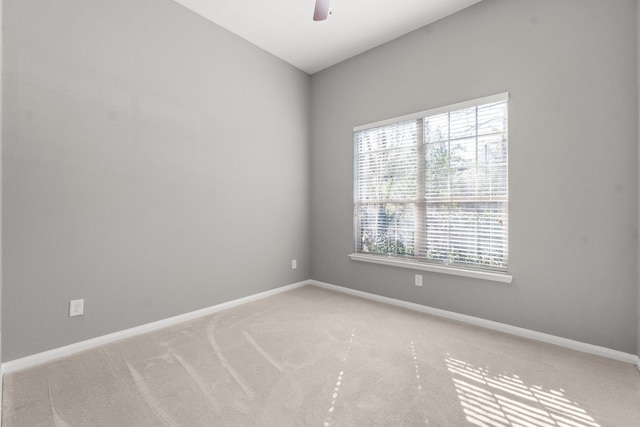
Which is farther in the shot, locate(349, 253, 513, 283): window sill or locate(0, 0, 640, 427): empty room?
locate(349, 253, 513, 283): window sill

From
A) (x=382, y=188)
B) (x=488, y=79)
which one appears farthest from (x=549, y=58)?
(x=382, y=188)

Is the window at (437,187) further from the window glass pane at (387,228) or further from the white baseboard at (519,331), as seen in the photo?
the white baseboard at (519,331)

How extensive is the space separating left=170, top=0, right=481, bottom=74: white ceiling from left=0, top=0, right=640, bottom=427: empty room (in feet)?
0.09

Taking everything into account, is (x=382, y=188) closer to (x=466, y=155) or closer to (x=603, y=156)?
(x=466, y=155)

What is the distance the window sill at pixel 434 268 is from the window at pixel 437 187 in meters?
0.05

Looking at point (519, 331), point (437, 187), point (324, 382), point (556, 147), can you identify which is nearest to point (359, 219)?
point (437, 187)

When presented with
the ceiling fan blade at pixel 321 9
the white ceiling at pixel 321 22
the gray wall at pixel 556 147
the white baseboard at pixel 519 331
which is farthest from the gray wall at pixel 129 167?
the gray wall at pixel 556 147

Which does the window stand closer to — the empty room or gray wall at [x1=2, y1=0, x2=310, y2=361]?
the empty room

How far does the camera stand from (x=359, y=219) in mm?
3762

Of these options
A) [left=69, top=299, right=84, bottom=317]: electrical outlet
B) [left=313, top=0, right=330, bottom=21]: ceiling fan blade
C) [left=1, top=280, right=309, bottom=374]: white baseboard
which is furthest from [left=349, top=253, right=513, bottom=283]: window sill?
[left=69, top=299, right=84, bottom=317]: electrical outlet

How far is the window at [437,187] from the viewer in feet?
8.90

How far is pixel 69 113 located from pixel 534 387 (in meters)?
3.67

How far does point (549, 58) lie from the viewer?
2420 millimetres

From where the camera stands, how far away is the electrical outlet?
222 cm
